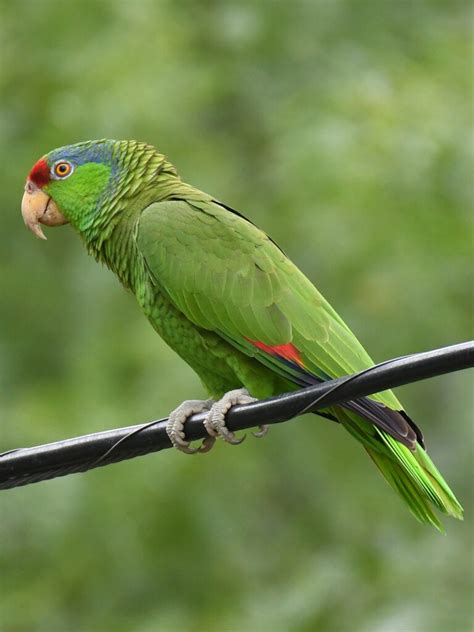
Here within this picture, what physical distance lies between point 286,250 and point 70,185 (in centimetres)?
232

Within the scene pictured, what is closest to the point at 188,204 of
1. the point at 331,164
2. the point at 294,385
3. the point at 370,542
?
the point at 294,385

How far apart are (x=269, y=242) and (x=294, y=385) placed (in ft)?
2.08

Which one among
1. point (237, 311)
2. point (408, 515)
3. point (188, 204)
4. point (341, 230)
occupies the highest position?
point (188, 204)

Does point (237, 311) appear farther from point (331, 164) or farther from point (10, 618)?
point (10, 618)

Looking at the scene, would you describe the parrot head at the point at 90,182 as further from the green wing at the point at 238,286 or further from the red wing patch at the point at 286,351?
the red wing patch at the point at 286,351

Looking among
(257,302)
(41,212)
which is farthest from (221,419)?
(41,212)

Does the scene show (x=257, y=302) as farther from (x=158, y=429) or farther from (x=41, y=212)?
(x=41, y=212)

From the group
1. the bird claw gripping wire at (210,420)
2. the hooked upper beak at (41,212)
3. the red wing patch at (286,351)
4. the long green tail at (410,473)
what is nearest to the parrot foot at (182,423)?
the bird claw gripping wire at (210,420)

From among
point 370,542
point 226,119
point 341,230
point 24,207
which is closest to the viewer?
point 24,207

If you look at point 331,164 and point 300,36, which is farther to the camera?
point 300,36

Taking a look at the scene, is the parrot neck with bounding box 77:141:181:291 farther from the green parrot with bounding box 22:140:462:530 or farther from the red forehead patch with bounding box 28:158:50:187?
the red forehead patch with bounding box 28:158:50:187

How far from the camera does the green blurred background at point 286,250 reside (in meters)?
6.48

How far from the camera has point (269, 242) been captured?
15.4ft

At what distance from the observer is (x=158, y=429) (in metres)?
3.72
